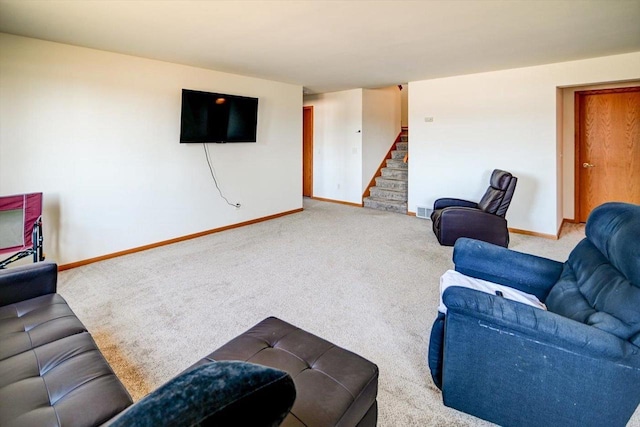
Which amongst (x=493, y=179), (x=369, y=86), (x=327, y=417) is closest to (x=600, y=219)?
(x=327, y=417)

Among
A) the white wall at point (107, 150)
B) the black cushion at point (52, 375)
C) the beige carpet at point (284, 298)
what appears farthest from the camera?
the white wall at point (107, 150)

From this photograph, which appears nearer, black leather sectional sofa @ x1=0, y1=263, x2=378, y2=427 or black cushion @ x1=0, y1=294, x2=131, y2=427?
black leather sectional sofa @ x1=0, y1=263, x2=378, y2=427

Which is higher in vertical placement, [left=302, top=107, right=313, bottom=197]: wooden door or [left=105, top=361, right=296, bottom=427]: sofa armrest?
[left=302, top=107, right=313, bottom=197]: wooden door

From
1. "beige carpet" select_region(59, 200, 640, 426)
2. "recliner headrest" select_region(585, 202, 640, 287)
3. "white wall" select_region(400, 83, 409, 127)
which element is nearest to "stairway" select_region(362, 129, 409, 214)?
"white wall" select_region(400, 83, 409, 127)

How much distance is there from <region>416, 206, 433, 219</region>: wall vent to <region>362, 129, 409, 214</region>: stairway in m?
0.36

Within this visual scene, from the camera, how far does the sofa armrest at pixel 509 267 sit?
81.4 inches

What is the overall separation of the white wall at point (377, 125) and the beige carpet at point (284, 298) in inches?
95.4

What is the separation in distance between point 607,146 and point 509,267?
4.61 metres

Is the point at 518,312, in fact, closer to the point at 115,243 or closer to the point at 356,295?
the point at 356,295

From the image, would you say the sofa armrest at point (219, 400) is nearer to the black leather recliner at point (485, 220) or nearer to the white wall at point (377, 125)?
the black leather recliner at point (485, 220)

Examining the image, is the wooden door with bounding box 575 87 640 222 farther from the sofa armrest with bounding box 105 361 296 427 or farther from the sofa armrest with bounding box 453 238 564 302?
the sofa armrest with bounding box 105 361 296 427

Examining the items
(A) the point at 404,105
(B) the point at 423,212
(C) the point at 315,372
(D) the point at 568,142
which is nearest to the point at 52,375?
(C) the point at 315,372

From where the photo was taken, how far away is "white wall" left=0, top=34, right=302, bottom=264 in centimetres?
347

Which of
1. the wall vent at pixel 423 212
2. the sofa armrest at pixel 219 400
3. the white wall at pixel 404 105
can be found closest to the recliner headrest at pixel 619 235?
the sofa armrest at pixel 219 400
